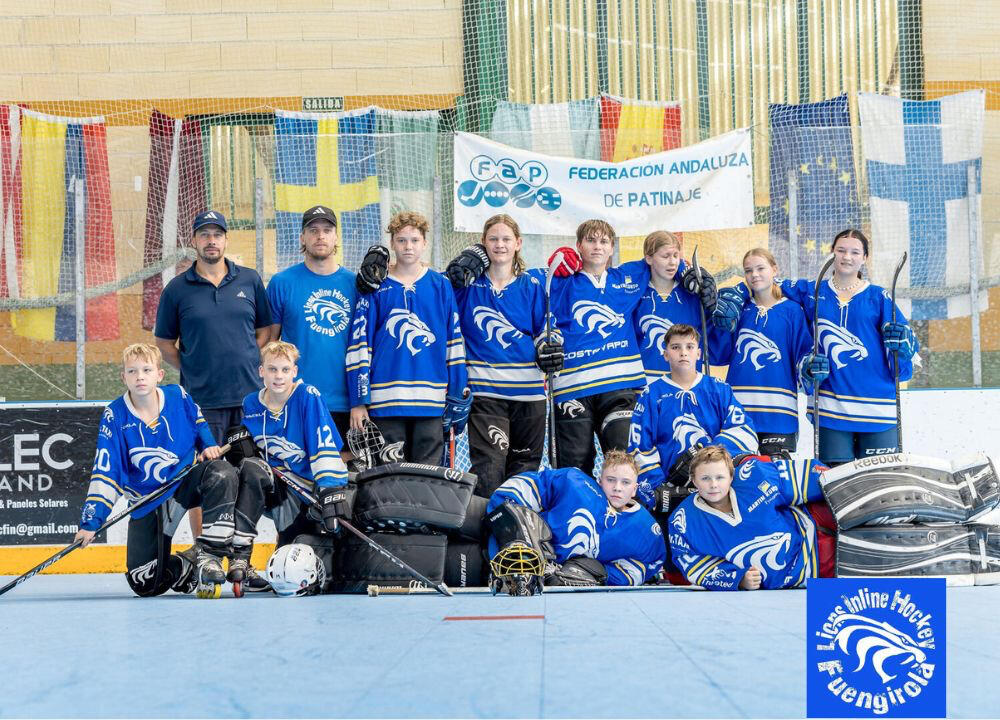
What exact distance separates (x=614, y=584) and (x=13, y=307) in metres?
3.59

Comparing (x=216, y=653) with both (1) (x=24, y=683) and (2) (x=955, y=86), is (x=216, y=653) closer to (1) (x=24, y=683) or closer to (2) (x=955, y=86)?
(1) (x=24, y=683)

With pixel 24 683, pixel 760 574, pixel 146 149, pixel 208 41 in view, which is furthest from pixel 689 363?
pixel 208 41

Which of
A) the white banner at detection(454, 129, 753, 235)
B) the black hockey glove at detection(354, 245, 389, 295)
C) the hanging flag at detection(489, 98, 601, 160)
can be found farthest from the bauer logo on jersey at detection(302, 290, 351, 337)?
the hanging flag at detection(489, 98, 601, 160)

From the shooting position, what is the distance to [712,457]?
3023 millimetres

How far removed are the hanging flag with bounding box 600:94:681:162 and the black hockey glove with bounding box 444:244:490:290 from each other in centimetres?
206

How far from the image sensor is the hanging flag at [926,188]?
501cm

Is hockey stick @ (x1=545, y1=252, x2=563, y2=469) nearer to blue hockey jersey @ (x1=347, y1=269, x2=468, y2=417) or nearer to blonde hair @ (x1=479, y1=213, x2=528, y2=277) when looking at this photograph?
blonde hair @ (x1=479, y1=213, x2=528, y2=277)

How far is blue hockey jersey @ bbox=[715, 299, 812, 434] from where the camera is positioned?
3779mm

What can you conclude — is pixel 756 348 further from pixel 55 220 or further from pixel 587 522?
pixel 55 220

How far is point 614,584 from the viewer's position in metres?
3.16

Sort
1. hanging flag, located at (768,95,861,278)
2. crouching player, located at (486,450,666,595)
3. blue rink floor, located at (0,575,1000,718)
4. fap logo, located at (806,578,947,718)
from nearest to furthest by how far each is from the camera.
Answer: fap logo, located at (806,578,947,718) < blue rink floor, located at (0,575,1000,718) < crouching player, located at (486,450,666,595) < hanging flag, located at (768,95,861,278)

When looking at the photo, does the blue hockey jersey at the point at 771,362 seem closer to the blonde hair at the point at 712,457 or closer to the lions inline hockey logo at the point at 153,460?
the blonde hair at the point at 712,457

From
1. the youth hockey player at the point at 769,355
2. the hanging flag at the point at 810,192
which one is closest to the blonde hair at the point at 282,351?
the youth hockey player at the point at 769,355

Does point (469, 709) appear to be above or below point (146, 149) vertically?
below
